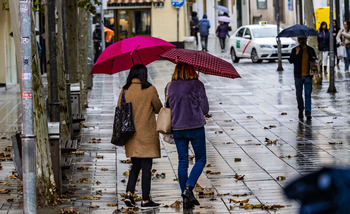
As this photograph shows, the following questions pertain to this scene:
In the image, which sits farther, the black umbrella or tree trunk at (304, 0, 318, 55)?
tree trunk at (304, 0, 318, 55)

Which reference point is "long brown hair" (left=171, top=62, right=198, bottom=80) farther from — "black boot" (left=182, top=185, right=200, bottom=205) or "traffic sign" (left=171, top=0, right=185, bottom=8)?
"traffic sign" (left=171, top=0, right=185, bottom=8)

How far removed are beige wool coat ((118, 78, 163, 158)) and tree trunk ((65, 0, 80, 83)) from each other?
27.3 ft

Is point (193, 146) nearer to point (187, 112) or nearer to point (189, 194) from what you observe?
point (187, 112)

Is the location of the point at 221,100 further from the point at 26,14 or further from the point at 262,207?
the point at 26,14

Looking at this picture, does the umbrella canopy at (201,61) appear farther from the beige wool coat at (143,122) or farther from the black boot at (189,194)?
the black boot at (189,194)

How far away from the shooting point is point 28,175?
21.0 feet

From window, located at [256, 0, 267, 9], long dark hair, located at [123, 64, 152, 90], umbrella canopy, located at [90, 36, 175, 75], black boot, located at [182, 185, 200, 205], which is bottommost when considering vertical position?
black boot, located at [182, 185, 200, 205]

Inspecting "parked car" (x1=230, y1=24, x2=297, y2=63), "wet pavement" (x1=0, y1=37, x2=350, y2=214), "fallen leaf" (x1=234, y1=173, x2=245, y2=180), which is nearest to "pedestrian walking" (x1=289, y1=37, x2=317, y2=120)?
"wet pavement" (x1=0, y1=37, x2=350, y2=214)

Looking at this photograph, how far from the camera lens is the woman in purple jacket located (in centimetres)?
779

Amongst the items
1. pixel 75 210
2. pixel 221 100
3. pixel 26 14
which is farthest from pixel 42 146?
pixel 221 100

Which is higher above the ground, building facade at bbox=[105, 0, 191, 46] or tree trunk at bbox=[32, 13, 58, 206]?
building facade at bbox=[105, 0, 191, 46]

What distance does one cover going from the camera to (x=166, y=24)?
41.9 m

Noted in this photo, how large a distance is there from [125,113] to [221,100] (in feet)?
38.7

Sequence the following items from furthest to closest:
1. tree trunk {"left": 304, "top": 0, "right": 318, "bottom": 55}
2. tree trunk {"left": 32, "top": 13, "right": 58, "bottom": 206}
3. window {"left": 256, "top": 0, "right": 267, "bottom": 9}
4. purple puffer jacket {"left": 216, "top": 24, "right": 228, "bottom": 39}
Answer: window {"left": 256, "top": 0, "right": 267, "bottom": 9}, purple puffer jacket {"left": 216, "top": 24, "right": 228, "bottom": 39}, tree trunk {"left": 304, "top": 0, "right": 318, "bottom": 55}, tree trunk {"left": 32, "top": 13, "right": 58, "bottom": 206}
